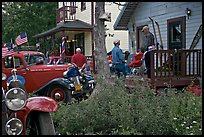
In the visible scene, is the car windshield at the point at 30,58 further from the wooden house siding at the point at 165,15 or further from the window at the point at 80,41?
the window at the point at 80,41

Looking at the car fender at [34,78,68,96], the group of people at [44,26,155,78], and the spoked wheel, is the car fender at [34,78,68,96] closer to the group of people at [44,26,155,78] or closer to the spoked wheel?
the group of people at [44,26,155,78]

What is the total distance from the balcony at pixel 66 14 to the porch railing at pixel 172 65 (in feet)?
50.5

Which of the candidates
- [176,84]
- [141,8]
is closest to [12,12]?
[141,8]

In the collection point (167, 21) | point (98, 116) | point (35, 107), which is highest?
point (167, 21)

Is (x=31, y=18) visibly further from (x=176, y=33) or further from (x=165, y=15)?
(x=176, y=33)

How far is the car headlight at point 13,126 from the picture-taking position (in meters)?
4.57

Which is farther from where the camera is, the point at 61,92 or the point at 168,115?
the point at 61,92

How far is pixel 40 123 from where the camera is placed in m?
4.90

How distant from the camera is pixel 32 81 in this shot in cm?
1129

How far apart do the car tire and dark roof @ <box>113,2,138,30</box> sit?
6.04m

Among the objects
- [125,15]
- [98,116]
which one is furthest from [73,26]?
[98,116]

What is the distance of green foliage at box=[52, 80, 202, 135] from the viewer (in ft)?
17.2

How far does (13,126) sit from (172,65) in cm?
653

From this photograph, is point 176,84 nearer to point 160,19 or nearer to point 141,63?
point 141,63
